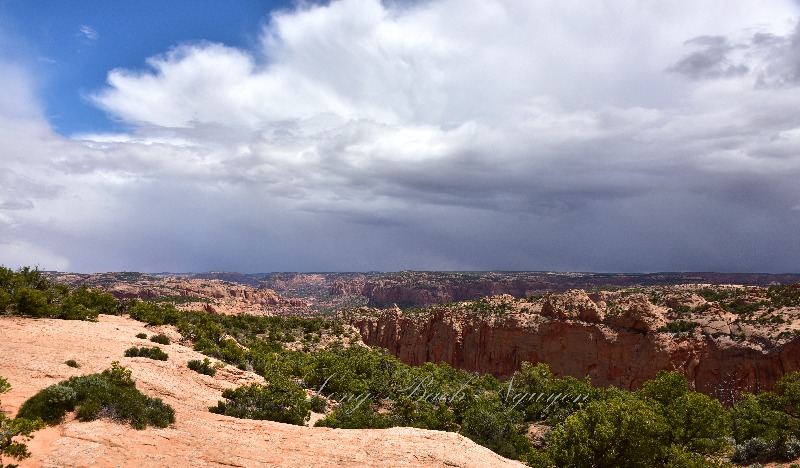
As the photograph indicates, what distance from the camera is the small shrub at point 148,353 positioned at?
2552 cm

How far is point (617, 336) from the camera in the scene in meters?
64.5

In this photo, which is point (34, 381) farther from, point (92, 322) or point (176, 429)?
point (92, 322)

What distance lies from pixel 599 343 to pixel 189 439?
63.0 meters

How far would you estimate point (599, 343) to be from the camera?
66000 mm

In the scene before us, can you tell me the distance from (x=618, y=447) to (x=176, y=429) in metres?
17.2

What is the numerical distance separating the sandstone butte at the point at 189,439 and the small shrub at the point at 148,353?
6.66ft

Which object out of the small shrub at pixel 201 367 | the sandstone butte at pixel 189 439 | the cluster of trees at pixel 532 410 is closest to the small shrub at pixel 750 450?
the cluster of trees at pixel 532 410

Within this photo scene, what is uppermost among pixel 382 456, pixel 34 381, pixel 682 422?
pixel 34 381

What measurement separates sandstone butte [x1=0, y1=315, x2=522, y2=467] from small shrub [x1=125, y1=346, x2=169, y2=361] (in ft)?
6.66

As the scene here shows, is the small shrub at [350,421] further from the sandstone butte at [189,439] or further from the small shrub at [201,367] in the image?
the small shrub at [201,367]

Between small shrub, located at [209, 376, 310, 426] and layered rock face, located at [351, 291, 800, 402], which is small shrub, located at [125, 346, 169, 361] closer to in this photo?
small shrub, located at [209, 376, 310, 426]

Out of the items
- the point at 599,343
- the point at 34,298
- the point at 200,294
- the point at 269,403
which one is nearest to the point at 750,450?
the point at 269,403

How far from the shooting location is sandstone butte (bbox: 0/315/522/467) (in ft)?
45.9

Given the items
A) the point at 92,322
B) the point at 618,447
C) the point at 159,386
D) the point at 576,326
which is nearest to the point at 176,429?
the point at 159,386
